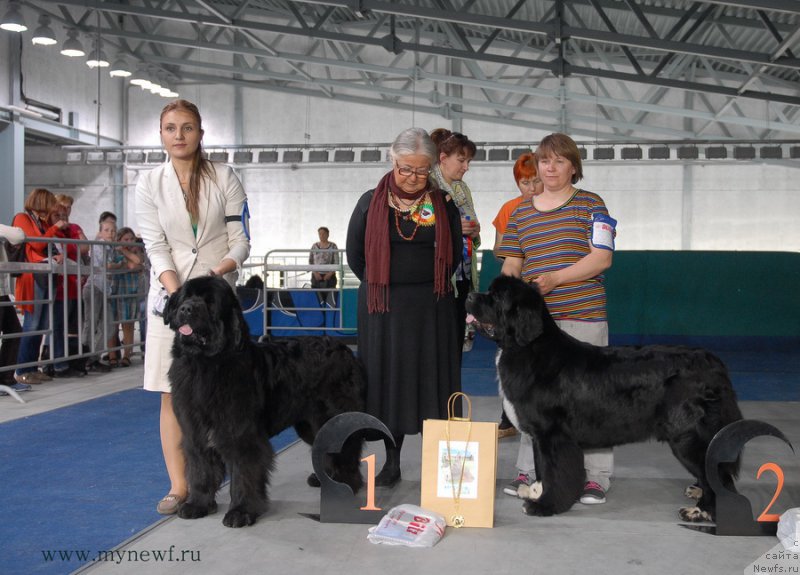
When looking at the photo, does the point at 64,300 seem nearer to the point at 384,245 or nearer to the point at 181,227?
the point at 181,227

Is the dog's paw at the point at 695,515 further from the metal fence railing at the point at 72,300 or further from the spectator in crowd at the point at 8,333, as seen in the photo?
the spectator in crowd at the point at 8,333

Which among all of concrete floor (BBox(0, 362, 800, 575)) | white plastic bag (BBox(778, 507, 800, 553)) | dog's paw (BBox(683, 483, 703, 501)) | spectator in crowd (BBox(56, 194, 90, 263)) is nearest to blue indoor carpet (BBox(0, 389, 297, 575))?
concrete floor (BBox(0, 362, 800, 575))

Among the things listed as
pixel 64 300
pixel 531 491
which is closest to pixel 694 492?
pixel 531 491

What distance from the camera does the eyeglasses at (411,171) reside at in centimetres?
319

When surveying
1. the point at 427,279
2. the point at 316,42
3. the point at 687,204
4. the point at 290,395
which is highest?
the point at 316,42

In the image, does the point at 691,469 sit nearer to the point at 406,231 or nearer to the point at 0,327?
the point at 406,231

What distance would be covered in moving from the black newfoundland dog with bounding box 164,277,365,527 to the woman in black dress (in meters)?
0.32

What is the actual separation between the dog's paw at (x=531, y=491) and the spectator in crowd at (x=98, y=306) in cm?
514

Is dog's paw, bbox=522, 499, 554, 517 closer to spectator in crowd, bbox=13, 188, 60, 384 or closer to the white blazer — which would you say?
the white blazer

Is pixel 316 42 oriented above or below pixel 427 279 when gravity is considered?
above

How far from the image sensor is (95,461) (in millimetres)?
4105

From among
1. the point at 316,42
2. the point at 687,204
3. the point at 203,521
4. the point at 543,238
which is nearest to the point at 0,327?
the point at 203,521

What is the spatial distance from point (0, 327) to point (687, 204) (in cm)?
1590

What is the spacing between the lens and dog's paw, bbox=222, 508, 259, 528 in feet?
Result: 9.71
